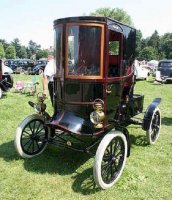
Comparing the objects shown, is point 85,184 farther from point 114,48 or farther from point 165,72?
point 165,72

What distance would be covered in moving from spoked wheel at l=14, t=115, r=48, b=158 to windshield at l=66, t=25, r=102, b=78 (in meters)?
1.36

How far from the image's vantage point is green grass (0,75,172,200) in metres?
4.67

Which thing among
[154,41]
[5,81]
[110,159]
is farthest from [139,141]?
[154,41]

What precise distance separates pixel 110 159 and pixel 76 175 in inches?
28.0

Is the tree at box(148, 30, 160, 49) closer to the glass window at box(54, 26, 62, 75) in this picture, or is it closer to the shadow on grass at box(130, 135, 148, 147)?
the shadow on grass at box(130, 135, 148, 147)

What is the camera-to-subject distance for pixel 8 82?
14438 millimetres

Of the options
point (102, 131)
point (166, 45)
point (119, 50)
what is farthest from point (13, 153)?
point (166, 45)

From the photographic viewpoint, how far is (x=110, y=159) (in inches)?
195

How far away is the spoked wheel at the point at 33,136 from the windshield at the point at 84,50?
1358mm

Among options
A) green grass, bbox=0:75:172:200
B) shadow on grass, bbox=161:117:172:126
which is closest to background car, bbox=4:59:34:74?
shadow on grass, bbox=161:117:172:126

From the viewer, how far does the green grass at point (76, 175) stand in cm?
467

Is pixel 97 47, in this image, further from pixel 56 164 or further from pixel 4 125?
pixel 4 125

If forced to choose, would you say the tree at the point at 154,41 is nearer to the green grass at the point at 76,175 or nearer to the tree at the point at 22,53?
the tree at the point at 22,53

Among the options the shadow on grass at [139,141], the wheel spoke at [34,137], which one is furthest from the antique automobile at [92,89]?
the shadow on grass at [139,141]
